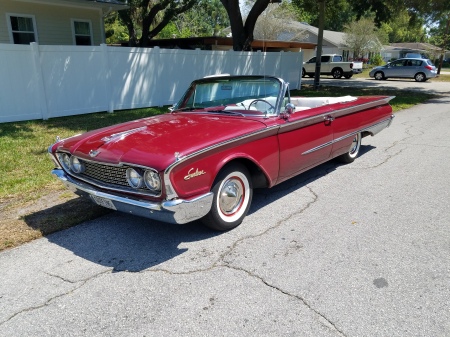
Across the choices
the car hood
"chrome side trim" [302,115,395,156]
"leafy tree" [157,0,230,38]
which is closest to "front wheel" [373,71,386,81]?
"chrome side trim" [302,115,395,156]

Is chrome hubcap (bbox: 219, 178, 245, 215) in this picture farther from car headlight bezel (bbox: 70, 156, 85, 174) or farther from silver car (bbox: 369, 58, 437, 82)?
silver car (bbox: 369, 58, 437, 82)

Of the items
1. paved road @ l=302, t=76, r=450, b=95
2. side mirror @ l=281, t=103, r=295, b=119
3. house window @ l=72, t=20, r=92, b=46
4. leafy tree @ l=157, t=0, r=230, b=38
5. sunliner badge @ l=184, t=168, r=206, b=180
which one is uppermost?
leafy tree @ l=157, t=0, r=230, b=38

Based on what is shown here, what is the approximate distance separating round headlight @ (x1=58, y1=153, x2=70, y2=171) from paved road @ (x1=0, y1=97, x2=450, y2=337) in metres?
0.67

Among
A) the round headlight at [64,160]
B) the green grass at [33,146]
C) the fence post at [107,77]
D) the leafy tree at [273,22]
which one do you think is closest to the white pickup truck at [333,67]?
the leafy tree at [273,22]

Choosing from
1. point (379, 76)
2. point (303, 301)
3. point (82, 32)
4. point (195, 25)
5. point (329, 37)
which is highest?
point (195, 25)

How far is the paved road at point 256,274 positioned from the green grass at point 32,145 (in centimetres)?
165

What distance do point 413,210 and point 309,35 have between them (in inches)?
1783

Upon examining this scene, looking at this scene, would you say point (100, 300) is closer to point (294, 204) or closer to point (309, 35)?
point (294, 204)

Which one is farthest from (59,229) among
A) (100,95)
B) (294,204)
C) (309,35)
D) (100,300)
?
(309,35)

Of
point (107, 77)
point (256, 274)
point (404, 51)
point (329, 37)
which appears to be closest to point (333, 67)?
point (329, 37)

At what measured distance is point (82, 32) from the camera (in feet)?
53.7

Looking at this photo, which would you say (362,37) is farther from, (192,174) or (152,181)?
(152,181)

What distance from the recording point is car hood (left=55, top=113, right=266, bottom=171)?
3374 mm

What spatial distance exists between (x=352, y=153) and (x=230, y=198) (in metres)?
3.37
